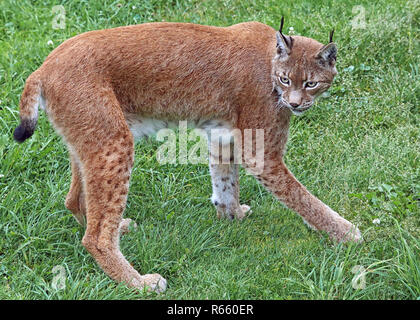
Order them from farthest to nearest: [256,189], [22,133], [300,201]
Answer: [256,189] < [300,201] < [22,133]

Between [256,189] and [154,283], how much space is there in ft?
5.49

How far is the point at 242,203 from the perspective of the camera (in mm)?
5801

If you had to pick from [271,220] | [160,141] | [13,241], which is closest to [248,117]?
[271,220]

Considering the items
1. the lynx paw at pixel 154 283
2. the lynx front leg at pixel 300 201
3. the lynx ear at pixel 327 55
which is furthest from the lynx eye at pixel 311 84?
the lynx paw at pixel 154 283

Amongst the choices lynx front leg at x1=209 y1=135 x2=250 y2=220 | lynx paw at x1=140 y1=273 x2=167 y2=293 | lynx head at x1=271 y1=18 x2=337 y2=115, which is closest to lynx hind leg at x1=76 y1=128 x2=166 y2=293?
lynx paw at x1=140 y1=273 x2=167 y2=293

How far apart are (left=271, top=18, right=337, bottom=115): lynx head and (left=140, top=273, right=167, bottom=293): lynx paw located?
1.49 m

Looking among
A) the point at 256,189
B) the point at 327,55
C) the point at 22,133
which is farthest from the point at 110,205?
the point at 327,55

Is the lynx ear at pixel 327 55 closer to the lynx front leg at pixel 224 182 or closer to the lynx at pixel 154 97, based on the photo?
the lynx at pixel 154 97

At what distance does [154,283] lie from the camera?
448 centimetres

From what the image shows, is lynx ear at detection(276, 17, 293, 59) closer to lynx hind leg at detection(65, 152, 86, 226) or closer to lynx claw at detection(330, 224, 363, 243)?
lynx claw at detection(330, 224, 363, 243)

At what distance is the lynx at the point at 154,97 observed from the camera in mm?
4465

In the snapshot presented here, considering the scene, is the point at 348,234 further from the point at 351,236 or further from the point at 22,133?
the point at 22,133

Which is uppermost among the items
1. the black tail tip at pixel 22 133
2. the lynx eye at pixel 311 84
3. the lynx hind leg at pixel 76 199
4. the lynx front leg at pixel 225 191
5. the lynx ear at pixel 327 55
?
the lynx ear at pixel 327 55

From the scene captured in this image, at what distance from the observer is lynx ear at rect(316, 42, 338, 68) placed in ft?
15.6
